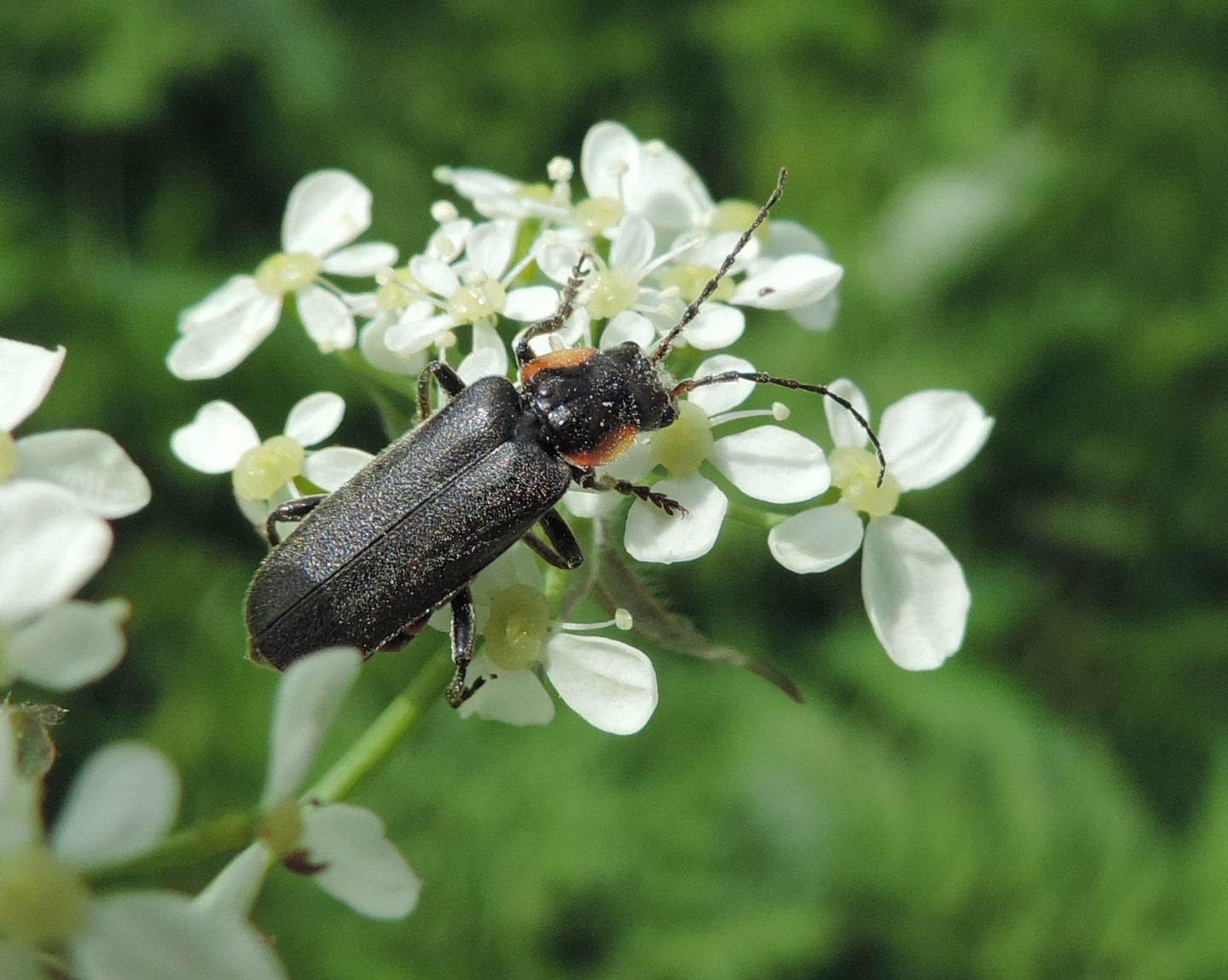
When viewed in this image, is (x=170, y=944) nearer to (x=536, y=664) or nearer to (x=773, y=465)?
(x=536, y=664)

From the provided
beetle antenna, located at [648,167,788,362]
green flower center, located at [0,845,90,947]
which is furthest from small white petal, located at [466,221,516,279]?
green flower center, located at [0,845,90,947]

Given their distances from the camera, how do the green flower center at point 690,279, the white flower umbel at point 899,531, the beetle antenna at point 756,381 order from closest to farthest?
the white flower umbel at point 899,531
the beetle antenna at point 756,381
the green flower center at point 690,279

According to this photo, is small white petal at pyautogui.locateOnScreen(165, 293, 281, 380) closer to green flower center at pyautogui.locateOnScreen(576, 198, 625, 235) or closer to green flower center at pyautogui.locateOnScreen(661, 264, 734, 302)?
green flower center at pyautogui.locateOnScreen(576, 198, 625, 235)

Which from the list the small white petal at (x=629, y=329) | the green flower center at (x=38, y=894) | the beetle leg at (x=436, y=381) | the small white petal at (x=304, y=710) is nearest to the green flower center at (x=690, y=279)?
the small white petal at (x=629, y=329)

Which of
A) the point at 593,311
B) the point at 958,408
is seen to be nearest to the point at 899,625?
the point at 958,408

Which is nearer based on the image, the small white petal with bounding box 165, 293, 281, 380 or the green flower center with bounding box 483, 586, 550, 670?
the green flower center with bounding box 483, 586, 550, 670

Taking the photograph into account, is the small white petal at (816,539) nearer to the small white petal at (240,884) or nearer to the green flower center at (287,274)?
the small white petal at (240,884)

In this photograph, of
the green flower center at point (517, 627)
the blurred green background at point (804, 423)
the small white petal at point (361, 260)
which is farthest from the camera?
the blurred green background at point (804, 423)
